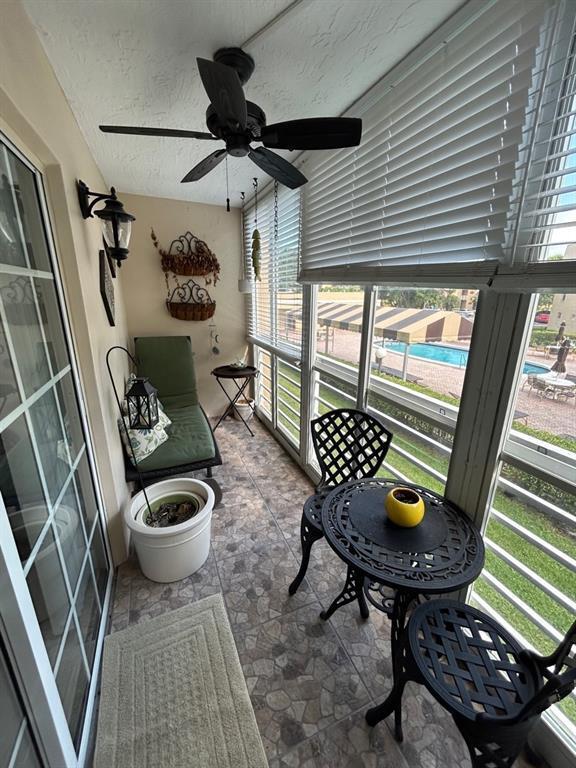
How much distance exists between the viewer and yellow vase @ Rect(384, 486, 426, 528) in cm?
120

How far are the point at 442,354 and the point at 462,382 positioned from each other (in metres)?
0.17

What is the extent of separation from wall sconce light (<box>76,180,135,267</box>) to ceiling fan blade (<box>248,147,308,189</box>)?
32.6 inches

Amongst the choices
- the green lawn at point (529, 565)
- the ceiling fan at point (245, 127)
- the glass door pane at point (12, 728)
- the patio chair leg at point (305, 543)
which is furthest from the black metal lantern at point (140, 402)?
the green lawn at point (529, 565)

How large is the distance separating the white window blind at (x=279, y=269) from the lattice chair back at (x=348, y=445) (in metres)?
1.09

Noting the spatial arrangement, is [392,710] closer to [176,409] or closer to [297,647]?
[297,647]

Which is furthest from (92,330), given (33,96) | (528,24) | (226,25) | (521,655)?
(521,655)

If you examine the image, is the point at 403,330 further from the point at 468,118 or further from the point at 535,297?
the point at 468,118

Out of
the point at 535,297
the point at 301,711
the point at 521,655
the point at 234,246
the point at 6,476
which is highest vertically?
the point at 234,246

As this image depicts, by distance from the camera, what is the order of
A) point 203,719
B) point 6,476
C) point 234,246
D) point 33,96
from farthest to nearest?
1. point 234,246
2. point 203,719
3. point 33,96
4. point 6,476

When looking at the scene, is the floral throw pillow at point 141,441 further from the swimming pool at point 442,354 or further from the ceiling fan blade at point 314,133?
A: the ceiling fan blade at point 314,133

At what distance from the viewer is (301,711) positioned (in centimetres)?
123

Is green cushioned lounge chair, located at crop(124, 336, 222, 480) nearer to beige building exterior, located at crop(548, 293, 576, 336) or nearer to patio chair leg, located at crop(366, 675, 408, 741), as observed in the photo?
patio chair leg, located at crop(366, 675, 408, 741)

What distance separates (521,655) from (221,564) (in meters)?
1.50

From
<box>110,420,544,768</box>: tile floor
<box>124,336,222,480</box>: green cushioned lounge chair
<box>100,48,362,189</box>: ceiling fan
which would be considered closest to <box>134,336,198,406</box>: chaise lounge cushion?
<box>124,336,222,480</box>: green cushioned lounge chair
